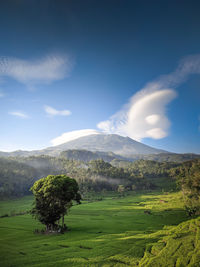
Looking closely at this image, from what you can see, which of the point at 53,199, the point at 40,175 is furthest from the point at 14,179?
the point at 53,199

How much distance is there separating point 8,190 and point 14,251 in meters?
121

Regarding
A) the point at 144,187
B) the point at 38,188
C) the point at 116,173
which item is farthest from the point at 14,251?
the point at 116,173

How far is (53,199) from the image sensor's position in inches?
1371

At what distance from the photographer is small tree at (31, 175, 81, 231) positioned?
113 ft

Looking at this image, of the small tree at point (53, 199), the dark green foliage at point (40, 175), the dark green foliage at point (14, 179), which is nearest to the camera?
the small tree at point (53, 199)

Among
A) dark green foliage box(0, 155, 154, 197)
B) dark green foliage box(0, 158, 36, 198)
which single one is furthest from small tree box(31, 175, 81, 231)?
dark green foliage box(0, 155, 154, 197)

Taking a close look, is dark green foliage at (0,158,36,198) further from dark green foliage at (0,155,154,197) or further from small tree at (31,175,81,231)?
small tree at (31,175,81,231)

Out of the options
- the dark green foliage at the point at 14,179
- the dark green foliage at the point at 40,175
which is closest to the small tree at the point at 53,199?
the dark green foliage at the point at 14,179

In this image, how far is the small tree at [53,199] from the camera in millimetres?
34500

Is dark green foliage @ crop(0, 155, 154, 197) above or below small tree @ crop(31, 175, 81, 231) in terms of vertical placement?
below

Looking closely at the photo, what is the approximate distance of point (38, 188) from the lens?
3719cm

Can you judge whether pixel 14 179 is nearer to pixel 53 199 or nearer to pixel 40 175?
pixel 40 175

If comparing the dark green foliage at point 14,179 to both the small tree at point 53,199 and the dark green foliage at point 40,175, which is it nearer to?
the dark green foliage at point 40,175

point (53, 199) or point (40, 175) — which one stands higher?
point (53, 199)
